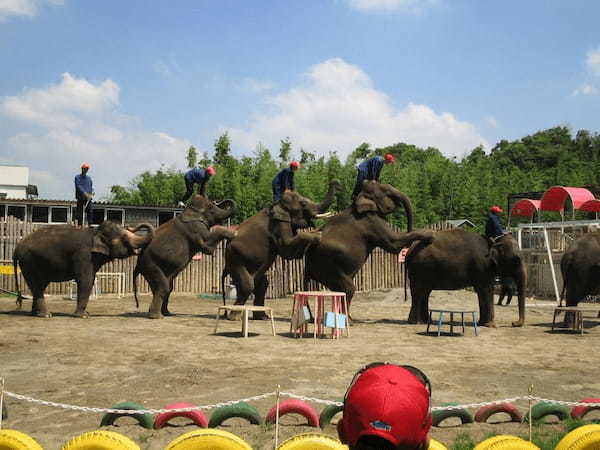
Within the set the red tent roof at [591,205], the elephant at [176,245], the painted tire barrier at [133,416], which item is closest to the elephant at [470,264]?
the elephant at [176,245]

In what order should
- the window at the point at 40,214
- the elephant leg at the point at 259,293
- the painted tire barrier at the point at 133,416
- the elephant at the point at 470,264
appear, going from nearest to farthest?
1. the painted tire barrier at the point at 133,416
2. the elephant at the point at 470,264
3. the elephant leg at the point at 259,293
4. the window at the point at 40,214

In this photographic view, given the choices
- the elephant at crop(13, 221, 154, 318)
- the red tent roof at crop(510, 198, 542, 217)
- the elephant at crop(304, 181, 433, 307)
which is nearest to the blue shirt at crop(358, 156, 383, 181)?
the elephant at crop(304, 181, 433, 307)

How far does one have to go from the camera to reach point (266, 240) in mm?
14648

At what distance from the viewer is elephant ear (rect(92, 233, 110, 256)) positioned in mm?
14570

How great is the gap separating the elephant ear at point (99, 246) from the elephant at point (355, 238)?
4.42m

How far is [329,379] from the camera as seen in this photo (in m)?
8.09

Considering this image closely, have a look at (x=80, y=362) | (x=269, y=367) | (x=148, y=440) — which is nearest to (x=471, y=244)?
(x=269, y=367)

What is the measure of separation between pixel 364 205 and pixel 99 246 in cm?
585

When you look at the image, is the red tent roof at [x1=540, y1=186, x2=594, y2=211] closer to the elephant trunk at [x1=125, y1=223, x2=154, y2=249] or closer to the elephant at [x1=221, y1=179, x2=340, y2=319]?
the elephant at [x1=221, y1=179, x2=340, y2=319]

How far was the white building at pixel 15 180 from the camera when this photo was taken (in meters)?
48.8

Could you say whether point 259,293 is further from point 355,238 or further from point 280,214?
point 355,238

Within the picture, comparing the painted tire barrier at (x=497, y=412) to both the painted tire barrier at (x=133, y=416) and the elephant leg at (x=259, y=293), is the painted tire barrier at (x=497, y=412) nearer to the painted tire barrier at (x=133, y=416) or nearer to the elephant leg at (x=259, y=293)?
the painted tire barrier at (x=133, y=416)

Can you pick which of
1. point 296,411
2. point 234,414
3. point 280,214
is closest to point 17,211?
point 280,214

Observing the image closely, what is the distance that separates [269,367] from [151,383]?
5.67 feet
